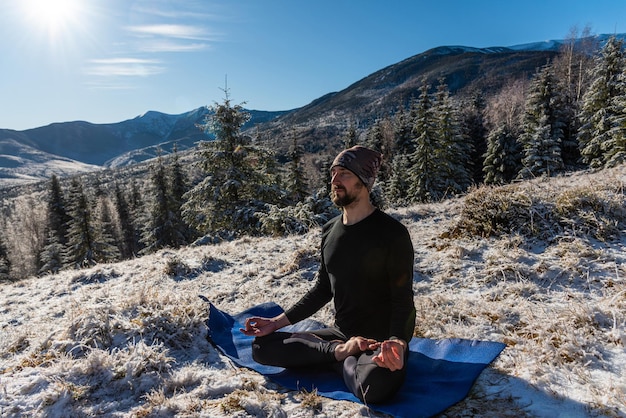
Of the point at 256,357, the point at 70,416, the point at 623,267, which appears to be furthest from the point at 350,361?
the point at 623,267

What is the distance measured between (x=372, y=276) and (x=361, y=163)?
3.23ft

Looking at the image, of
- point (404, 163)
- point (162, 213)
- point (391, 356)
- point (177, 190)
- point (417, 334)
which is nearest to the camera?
point (391, 356)

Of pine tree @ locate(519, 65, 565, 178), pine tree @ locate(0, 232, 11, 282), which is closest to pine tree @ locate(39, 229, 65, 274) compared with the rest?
pine tree @ locate(0, 232, 11, 282)

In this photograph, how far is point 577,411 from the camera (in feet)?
7.41

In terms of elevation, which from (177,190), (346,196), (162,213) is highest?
(346,196)

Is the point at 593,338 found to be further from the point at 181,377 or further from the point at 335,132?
the point at 335,132

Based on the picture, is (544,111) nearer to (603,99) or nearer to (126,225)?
(603,99)

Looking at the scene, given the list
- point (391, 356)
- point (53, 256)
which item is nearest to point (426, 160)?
point (391, 356)

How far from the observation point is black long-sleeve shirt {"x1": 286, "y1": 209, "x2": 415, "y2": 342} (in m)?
2.80

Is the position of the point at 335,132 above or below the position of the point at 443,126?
above

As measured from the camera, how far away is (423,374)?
3014 millimetres

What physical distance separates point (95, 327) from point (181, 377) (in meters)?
1.46

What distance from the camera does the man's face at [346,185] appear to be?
3.03m

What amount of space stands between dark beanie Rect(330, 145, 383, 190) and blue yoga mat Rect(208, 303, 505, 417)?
170 cm
